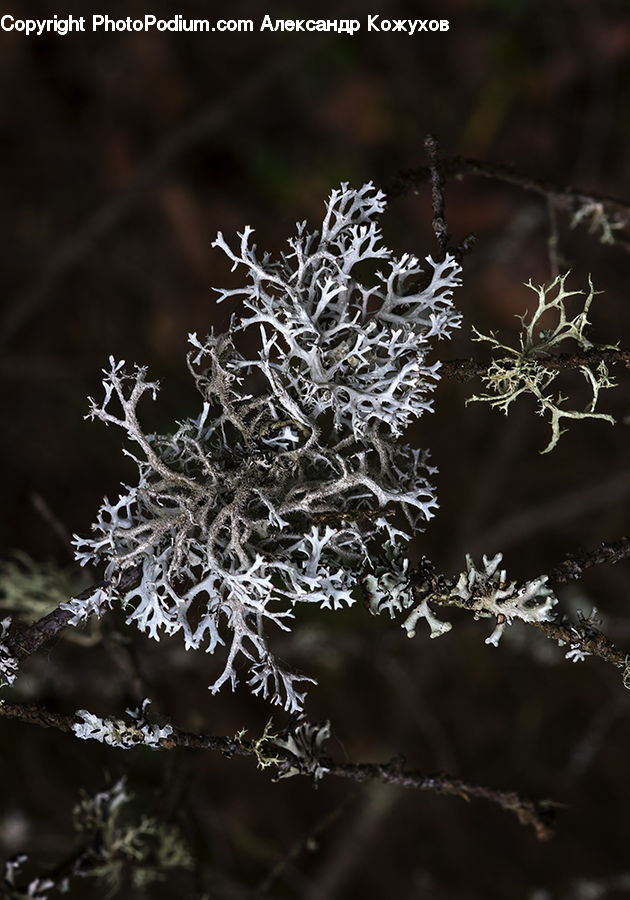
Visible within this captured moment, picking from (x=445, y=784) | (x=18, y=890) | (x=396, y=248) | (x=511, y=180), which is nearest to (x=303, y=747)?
(x=445, y=784)

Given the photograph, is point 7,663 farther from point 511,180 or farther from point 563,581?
point 511,180

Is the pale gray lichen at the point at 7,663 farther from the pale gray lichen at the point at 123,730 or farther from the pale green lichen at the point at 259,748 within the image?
the pale green lichen at the point at 259,748

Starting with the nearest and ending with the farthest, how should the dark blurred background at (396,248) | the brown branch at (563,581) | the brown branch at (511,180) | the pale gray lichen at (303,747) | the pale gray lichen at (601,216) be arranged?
the brown branch at (563,581) < the pale gray lichen at (303,747) < the brown branch at (511,180) < the pale gray lichen at (601,216) < the dark blurred background at (396,248)

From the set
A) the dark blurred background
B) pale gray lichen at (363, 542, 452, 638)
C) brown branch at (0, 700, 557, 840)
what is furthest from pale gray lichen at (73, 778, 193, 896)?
the dark blurred background

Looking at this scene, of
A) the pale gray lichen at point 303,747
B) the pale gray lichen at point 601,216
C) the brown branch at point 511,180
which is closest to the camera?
the pale gray lichen at point 303,747

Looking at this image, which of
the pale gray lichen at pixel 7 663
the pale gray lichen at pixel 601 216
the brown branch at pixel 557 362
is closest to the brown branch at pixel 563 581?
the brown branch at pixel 557 362

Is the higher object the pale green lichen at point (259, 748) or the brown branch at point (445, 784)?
the brown branch at point (445, 784)

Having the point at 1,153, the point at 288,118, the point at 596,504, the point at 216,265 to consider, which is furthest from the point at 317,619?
the point at 1,153
